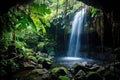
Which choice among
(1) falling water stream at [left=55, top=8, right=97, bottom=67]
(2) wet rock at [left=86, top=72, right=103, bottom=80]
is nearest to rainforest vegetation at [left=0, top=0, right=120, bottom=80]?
(2) wet rock at [left=86, top=72, right=103, bottom=80]

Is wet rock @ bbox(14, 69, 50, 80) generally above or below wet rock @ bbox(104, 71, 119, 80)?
above

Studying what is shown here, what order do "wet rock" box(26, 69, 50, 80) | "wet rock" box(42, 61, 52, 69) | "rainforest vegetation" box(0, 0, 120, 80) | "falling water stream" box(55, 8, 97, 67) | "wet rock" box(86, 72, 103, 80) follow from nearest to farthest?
"wet rock" box(26, 69, 50, 80) < "rainforest vegetation" box(0, 0, 120, 80) < "wet rock" box(86, 72, 103, 80) < "wet rock" box(42, 61, 52, 69) < "falling water stream" box(55, 8, 97, 67)

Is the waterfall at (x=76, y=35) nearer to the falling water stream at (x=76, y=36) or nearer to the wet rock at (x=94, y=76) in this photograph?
the falling water stream at (x=76, y=36)

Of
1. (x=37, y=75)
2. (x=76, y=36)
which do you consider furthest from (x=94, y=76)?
(x=76, y=36)

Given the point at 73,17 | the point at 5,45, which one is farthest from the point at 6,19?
the point at 73,17

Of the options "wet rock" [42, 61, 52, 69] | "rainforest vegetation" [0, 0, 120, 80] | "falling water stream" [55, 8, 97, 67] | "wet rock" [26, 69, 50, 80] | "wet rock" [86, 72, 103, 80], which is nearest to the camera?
"wet rock" [26, 69, 50, 80]

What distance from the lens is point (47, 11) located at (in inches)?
346

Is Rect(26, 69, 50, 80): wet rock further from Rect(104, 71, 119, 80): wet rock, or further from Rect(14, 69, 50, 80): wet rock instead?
Rect(104, 71, 119, 80): wet rock

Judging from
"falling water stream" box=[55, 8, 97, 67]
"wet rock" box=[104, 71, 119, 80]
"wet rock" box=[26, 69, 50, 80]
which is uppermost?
"falling water stream" box=[55, 8, 97, 67]

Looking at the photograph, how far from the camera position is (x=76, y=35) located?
16.8 meters

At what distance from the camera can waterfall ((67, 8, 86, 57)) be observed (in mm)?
16327

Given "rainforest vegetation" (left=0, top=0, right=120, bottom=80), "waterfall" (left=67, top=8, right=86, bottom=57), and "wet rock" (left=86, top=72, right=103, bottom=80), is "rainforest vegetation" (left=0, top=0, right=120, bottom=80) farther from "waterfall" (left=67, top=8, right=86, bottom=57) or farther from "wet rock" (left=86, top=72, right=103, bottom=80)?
"waterfall" (left=67, top=8, right=86, bottom=57)

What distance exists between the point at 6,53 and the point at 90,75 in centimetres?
385

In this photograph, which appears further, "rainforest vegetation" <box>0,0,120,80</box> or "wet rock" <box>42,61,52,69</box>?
"wet rock" <box>42,61,52,69</box>
